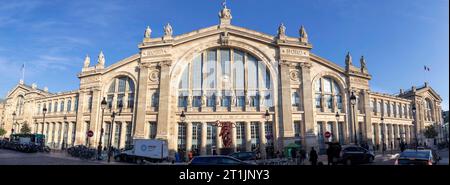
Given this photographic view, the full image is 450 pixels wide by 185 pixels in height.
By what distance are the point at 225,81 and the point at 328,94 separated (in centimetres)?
1538

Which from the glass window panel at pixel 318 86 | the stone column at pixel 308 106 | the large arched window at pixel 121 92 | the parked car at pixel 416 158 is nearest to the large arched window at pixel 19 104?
the large arched window at pixel 121 92

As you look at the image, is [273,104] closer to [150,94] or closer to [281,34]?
[281,34]

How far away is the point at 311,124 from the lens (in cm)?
4088

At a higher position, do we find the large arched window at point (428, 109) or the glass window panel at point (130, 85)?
the glass window panel at point (130, 85)

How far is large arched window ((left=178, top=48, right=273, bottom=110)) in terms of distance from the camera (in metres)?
41.8

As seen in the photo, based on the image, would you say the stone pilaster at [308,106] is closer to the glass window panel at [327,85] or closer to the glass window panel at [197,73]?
the glass window panel at [327,85]

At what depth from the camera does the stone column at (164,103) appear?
4034cm

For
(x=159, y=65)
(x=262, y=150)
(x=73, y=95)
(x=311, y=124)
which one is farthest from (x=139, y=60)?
(x=311, y=124)

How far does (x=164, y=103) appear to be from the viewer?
41.2m

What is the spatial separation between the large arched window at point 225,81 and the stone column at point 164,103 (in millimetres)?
1991

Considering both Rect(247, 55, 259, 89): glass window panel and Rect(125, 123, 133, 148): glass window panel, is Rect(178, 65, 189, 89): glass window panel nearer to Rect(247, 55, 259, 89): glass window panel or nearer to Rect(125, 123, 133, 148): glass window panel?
Rect(247, 55, 259, 89): glass window panel

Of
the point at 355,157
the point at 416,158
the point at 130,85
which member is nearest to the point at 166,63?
the point at 130,85

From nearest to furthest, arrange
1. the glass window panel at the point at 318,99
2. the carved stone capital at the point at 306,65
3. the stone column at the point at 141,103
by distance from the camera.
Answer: the stone column at the point at 141,103 < the carved stone capital at the point at 306,65 < the glass window panel at the point at 318,99

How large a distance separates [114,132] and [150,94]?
784 cm
